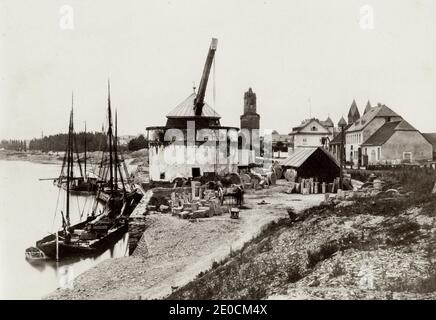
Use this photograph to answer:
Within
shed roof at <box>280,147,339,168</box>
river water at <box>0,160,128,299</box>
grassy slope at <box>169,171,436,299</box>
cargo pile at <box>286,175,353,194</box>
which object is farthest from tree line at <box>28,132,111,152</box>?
grassy slope at <box>169,171,436,299</box>

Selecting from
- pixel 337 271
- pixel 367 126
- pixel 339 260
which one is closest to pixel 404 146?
pixel 367 126

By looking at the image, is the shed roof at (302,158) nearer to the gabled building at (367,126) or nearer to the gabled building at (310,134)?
the gabled building at (367,126)

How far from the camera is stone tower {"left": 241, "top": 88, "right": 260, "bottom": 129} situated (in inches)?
2409

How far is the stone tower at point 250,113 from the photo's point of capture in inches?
2409

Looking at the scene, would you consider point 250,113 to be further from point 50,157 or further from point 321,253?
point 50,157

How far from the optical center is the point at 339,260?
10.7 m

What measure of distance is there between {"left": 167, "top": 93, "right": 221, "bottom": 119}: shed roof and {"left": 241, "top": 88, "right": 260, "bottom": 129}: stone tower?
2527 cm

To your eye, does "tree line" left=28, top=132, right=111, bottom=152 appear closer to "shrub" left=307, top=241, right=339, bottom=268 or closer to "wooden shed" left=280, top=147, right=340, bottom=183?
"wooden shed" left=280, top=147, right=340, bottom=183

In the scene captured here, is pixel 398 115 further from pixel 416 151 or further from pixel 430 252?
pixel 430 252

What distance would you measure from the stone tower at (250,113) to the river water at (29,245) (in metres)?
23.5

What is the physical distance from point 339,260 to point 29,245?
21168mm

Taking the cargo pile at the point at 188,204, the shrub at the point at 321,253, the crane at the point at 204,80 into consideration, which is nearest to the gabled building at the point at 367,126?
the crane at the point at 204,80
